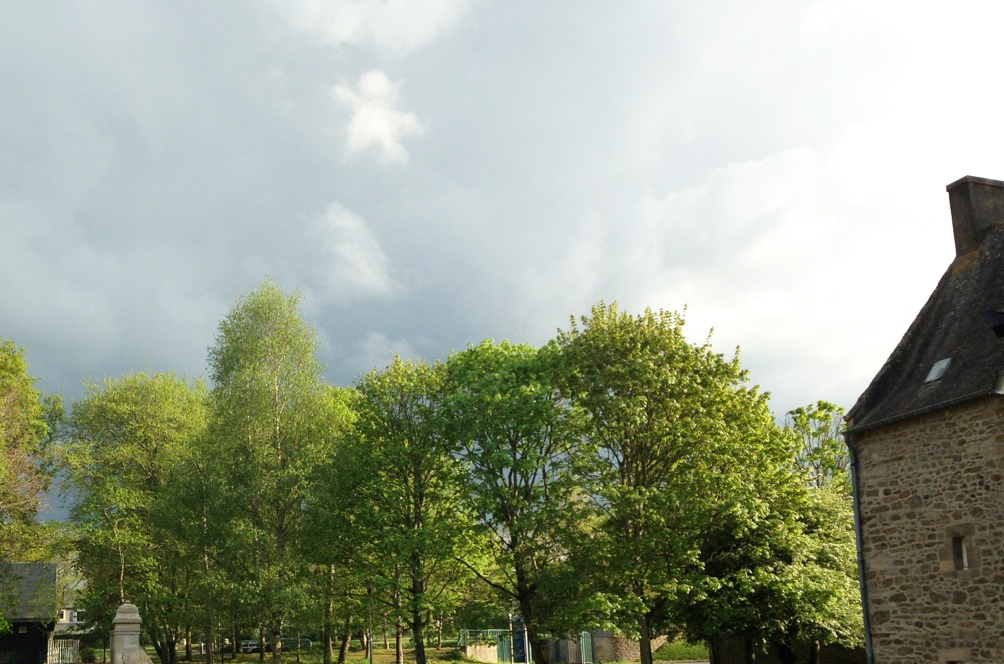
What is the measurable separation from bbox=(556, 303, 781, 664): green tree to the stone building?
6272 millimetres

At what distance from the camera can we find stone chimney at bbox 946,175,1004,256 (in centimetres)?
→ 2309

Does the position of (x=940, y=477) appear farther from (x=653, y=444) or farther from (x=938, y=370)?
(x=653, y=444)

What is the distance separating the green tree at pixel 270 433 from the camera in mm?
34875

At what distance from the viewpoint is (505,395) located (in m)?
30.3

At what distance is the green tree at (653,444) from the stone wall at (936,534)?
639 cm

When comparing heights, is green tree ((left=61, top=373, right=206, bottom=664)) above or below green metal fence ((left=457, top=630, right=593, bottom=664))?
above

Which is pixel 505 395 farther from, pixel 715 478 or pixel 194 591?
pixel 194 591

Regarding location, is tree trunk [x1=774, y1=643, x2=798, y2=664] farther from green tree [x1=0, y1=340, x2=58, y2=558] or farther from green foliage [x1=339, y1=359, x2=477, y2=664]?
green tree [x1=0, y1=340, x2=58, y2=558]

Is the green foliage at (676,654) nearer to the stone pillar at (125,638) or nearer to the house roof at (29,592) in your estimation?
the house roof at (29,592)

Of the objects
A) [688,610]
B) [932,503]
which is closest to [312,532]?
[688,610]

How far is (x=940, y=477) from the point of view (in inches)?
763

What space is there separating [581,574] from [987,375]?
1381 centimetres

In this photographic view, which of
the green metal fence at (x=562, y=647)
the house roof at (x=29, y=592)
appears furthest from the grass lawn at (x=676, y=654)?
the house roof at (x=29, y=592)

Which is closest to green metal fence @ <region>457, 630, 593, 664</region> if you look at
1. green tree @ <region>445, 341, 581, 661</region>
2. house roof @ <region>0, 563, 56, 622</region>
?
green tree @ <region>445, 341, 581, 661</region>
